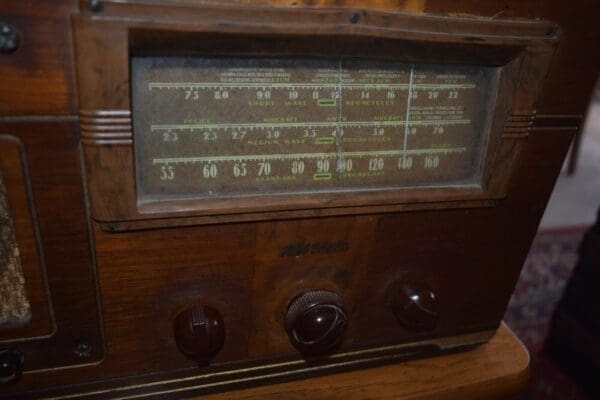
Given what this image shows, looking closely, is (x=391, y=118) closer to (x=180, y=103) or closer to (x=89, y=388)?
(x=180, y=103)

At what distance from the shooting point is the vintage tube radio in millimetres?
489

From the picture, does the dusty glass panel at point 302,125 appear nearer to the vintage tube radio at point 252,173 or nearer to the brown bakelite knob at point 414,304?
the vintage tube radio at point 252,173

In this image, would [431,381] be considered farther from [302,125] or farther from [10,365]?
[10,365]

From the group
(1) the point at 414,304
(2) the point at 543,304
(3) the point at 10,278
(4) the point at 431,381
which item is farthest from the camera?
(2) the point at 543,304

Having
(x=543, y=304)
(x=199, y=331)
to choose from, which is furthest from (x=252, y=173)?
(x=543, y=304)

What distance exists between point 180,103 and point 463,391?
61cm

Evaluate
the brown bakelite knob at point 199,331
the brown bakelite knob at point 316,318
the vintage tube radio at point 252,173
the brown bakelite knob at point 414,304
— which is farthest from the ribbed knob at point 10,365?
the brown bakelite knob at point 414,304

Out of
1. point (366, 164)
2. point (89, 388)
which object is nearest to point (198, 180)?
point (366, 164)

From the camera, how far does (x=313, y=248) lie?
65 centimetres

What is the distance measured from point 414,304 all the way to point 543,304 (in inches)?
63.7

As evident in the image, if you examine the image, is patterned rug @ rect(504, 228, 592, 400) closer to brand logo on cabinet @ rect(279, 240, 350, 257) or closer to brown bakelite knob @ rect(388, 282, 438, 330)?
brown bakelite knob @ rect(388, 282, 438, 330)

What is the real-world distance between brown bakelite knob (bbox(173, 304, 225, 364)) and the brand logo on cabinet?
0.11 m

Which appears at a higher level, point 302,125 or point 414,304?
point 302,125

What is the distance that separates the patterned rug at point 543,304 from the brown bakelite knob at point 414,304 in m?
1.07
